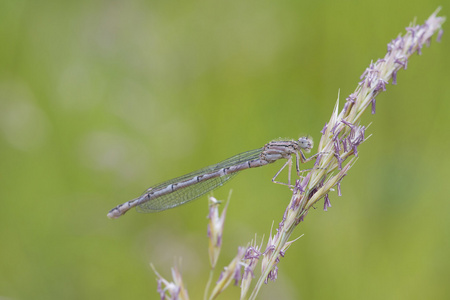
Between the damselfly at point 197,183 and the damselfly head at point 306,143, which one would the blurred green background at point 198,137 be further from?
the damselfly head at point 306,143

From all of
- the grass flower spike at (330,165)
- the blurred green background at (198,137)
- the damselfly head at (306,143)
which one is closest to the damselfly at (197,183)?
the damselfly head at (306,143)

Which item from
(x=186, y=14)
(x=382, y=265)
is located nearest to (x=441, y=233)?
(x=382, y=265)

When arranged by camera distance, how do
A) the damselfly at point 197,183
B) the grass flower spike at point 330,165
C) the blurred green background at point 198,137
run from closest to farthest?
the grass flower spike at point 330,165, the damselfly at point 197,183, the blurred green background at point 198,137

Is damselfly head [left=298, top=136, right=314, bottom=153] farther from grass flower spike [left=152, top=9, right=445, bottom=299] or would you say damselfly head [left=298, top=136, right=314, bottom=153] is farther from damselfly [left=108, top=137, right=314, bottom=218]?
grass flower spike [left=152, top=9, right=445, bottom=299]

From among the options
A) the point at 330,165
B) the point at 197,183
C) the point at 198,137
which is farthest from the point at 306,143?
the point at 198,137

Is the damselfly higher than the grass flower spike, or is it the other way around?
the damselfly

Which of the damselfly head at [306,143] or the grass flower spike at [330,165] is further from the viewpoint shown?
the damselfly head at [306,143]

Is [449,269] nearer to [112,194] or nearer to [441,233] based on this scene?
[441,233]

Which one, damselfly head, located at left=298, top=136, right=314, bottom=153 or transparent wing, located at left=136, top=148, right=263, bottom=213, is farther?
transparent wing, located at left=136, top=148, right=263, bottom=213

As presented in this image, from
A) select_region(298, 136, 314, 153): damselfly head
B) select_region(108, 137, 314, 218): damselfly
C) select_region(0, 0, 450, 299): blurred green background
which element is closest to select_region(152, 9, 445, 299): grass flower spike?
select_region(298, 136, 314, 153): damselfly head
